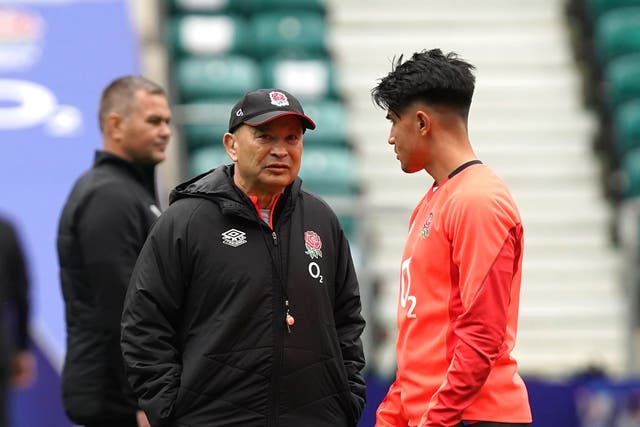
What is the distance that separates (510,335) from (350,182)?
8246 millimetres

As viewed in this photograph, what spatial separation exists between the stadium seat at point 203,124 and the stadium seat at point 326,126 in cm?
81

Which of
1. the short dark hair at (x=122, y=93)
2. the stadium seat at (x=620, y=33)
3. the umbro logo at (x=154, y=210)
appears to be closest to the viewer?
the umbro logo at (x=154, y=210)

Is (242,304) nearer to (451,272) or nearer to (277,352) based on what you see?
(277,352)

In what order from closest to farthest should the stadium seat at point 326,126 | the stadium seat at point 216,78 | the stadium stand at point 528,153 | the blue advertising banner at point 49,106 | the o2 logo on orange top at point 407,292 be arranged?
the o2 logo on orange top at point 407,292
the blue advertising banner at point 49,106
the stadium stand at point 528,153
the stadium seat at point 326,126
the stadium seat at point 216,78

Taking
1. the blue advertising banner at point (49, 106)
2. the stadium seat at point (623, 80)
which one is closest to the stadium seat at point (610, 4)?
the stadium seat at point (623, 80)

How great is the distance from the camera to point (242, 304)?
383 centimetres

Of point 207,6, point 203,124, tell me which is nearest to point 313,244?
point 203,124

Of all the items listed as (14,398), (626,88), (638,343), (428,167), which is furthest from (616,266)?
(428,167)

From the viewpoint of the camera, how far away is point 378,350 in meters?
9.09

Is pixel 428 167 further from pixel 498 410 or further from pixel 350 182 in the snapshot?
pixel 350 182

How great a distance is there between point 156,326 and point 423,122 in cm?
98

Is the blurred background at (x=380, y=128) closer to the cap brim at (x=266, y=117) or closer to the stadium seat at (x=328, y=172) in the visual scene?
the stadium seat at (x=328, y=172)

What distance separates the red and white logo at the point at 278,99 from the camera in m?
3.89

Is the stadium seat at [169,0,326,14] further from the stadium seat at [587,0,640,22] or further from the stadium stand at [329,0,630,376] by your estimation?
the stadium seat at [587,0,640,22]
